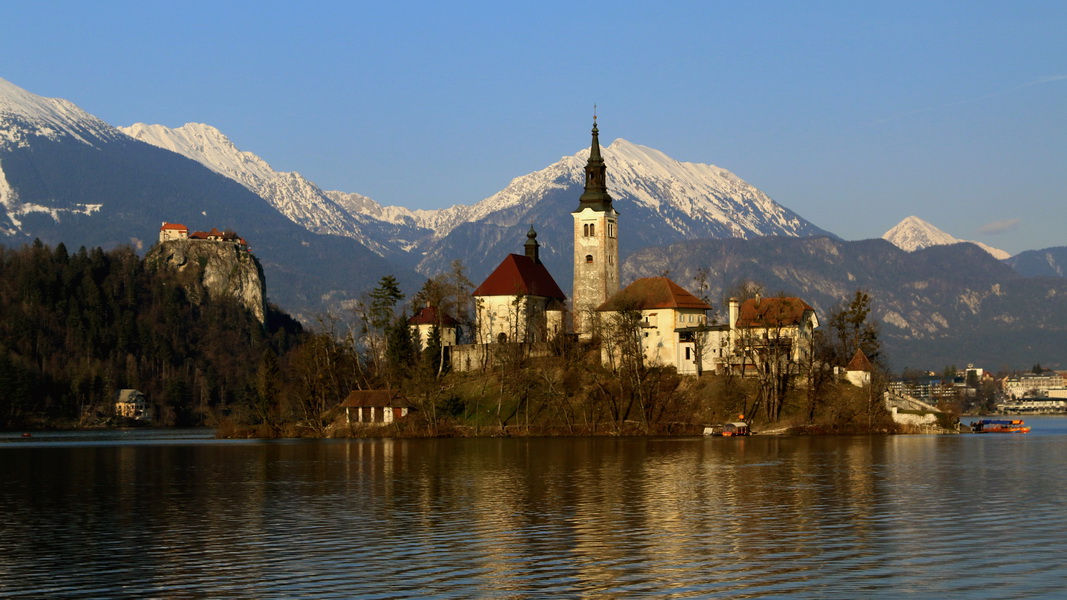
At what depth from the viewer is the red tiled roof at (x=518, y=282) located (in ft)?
488

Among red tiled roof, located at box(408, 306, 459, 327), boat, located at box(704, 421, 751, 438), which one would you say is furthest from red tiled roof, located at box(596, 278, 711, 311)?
red tiled roof, located at box(408, 306, 459, 327)

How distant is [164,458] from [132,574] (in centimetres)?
6673

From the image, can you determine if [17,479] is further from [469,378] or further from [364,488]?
[469,378]

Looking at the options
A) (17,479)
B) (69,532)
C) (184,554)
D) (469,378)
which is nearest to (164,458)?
(17,479)

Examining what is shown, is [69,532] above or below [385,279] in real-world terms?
below

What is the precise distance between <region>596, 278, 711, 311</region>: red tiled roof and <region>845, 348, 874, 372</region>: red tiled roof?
18308 mm

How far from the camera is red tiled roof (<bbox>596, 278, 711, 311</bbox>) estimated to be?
134250 mm

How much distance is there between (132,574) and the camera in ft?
122

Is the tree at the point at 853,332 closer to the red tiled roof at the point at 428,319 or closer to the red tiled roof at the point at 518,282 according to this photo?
the red tiled roof at the point at 518,282

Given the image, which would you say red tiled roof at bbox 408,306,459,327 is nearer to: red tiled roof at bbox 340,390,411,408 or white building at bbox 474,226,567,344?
white building at bbox 474,226,567,344

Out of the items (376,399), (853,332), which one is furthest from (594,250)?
(853,332)

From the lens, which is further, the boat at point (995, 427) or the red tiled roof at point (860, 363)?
the boat at point (995, 427)

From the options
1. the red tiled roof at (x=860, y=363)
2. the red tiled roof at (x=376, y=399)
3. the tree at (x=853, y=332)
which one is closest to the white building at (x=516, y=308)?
the red tiled roof at (x=376, y=399)

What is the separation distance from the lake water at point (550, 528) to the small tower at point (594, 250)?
65642 millimetres
